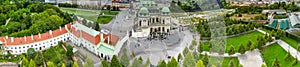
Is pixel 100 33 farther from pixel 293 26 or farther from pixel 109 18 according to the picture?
pixel 293 26

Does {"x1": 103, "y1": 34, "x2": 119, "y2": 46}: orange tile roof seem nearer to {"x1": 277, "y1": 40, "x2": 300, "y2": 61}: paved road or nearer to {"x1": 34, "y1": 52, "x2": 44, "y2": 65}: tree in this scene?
{"x1": 34, "y1": 52, "x2": 44, "y2": 65}: tree

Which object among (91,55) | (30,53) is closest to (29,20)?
(30,53)

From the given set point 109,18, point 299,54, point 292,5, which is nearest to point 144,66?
point 299,54

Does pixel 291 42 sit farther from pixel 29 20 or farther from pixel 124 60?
pixel 29 20

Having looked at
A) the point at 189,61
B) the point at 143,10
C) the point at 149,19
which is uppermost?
the point at 143,10

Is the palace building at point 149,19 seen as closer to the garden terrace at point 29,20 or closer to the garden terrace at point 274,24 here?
the garden terrace at point 29,20

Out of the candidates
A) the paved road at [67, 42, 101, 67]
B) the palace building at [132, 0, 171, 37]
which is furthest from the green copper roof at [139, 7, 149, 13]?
the paved road at [67, 42, 101, 67]
